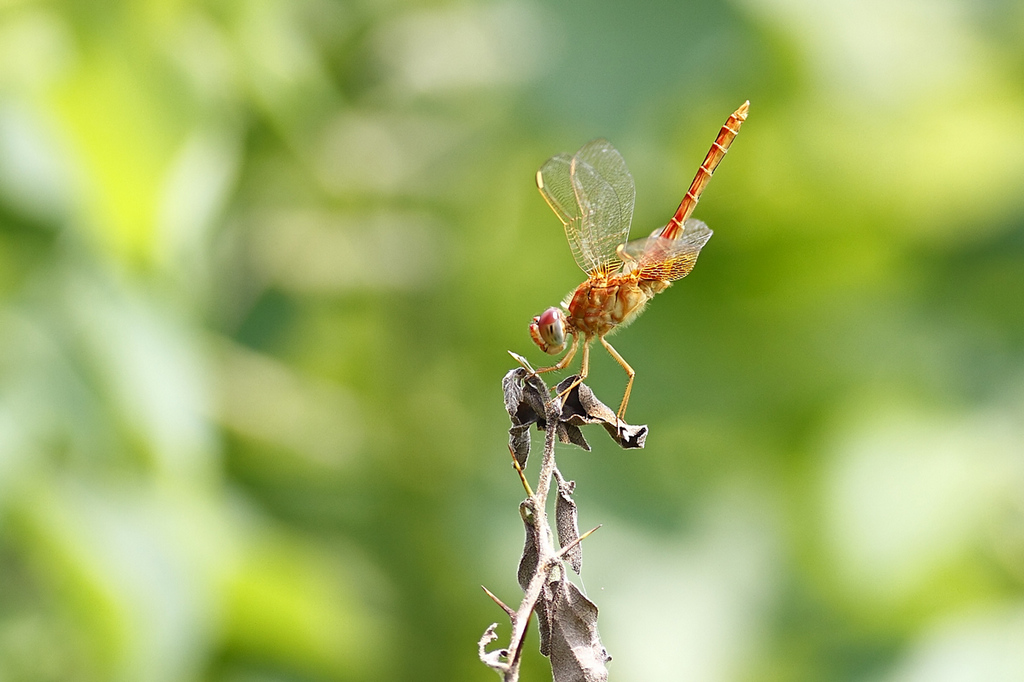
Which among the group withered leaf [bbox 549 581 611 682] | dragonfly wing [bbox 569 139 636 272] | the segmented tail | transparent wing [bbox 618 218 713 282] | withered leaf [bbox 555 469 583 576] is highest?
the segmented tail

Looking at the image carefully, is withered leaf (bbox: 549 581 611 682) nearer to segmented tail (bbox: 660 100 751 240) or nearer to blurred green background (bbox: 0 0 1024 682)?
segmented tail (bbox: 660 100 751 240)

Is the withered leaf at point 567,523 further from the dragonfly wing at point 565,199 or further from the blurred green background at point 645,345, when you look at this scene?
the blurred green background at point 645,345

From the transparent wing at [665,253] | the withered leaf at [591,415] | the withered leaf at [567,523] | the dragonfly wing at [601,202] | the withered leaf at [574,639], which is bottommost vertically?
the withered leaf at [574,639]

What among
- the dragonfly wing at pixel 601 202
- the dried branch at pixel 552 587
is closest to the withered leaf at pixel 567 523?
the dried branch at pixel 552 587

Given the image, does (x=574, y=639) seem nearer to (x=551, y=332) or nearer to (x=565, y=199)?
(x=551, y=332)

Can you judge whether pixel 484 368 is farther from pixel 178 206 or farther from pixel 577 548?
pixel 577 548

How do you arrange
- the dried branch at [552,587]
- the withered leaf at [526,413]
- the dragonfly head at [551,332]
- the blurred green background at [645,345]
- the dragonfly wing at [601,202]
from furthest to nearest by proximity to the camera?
the blurred green background at [645,345], the dragonfly wing at [601,202], the dragonfly head at [551,332], the withered leaf at [526,413], the dried branch at [552,587]

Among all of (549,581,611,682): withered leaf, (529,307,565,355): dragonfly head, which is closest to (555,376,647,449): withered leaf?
(549,581,611,682): withered leaf

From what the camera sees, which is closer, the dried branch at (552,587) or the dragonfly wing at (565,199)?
the dried branch at (552,587)
